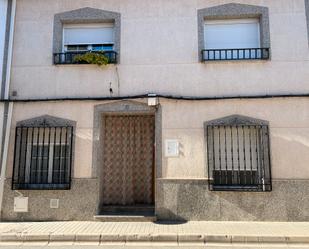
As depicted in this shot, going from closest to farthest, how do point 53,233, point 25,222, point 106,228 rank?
1. point 53,233
2. point 106,228
3. point 25,222

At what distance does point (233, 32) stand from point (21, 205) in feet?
21.5

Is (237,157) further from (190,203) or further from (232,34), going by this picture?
(232,34)

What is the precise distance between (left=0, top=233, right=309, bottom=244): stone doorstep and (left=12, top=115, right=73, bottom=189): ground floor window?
1.55 meters

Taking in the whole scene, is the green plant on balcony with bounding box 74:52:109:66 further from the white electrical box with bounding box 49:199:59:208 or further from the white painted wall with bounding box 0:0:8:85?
the white electrical box with bounding box 49:199:59:208

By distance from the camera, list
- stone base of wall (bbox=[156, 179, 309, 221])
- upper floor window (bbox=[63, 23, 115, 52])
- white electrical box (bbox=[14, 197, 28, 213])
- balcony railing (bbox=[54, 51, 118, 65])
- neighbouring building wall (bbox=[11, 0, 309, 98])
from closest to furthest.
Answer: stone base of wall (bbox=[156, 179, 309, 221])
white electrical box (bbox=[14, 197, 28, 213])
neighbouring building wall (bbox=[11, 0, 309, 98])
balcony railing (bbox=[54, 51, 118, 65])
upper floor window (bbox=[63, 23, 115, 52])

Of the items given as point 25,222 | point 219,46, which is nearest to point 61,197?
point 25,222

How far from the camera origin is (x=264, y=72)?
749 centimetres

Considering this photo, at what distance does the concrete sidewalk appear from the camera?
581 cm

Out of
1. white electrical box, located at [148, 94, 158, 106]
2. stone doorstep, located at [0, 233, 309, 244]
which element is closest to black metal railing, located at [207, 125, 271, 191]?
white electrical box, located at [148, 94, 158, 106]

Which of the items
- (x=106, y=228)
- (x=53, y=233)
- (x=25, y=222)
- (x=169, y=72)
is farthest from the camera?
(x=169, y=72)

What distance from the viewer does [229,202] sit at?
7.08 m

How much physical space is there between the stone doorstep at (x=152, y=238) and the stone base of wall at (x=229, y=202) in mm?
1197

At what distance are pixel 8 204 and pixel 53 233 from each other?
1.95m

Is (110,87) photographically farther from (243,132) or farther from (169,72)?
(243,132)
